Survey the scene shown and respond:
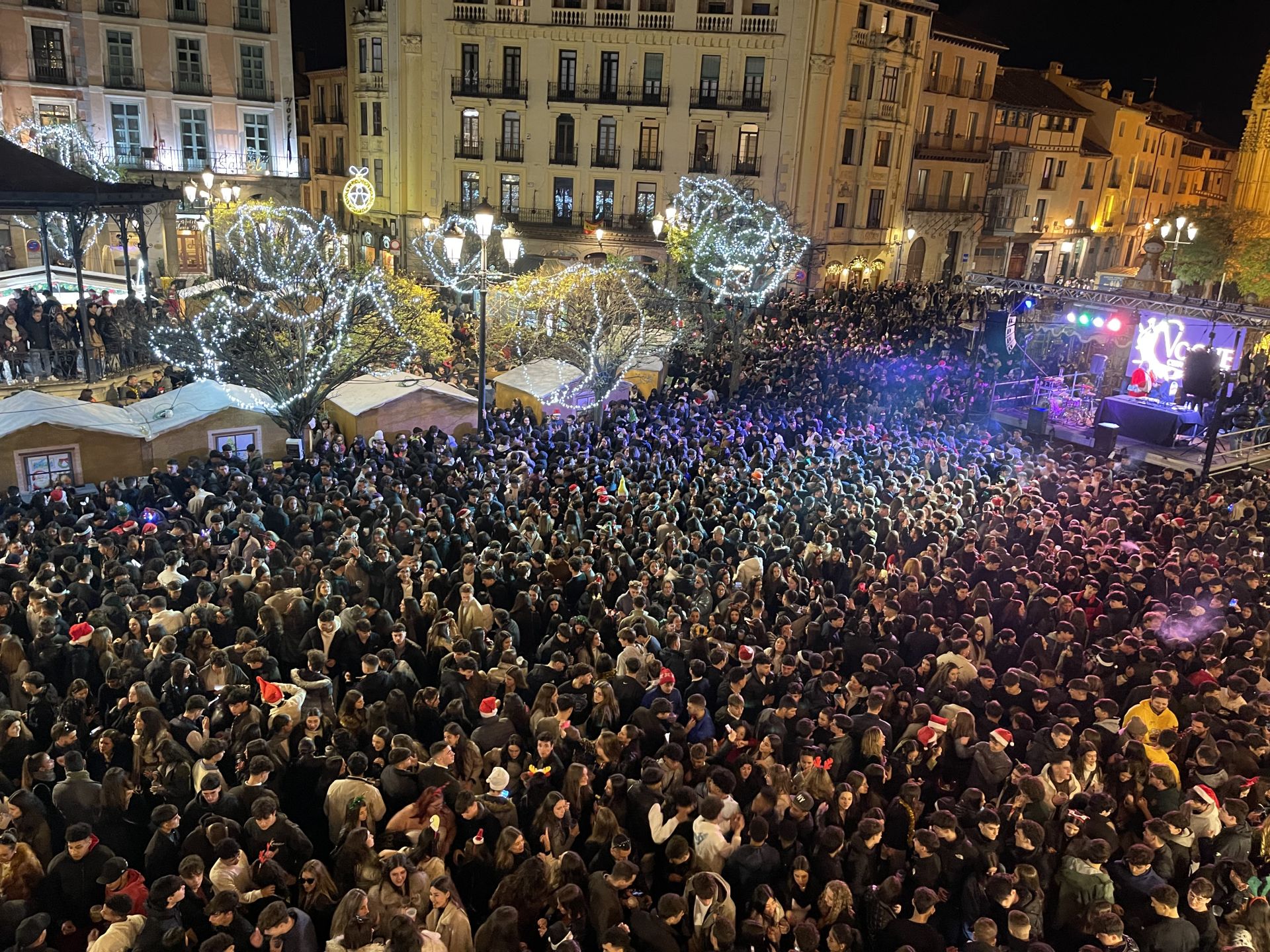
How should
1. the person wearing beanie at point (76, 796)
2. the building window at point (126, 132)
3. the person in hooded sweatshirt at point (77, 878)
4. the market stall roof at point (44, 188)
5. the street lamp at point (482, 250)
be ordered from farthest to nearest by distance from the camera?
the building window at point (126, 132) < the market stall roof at point (44, 188) < the street lamp at point (482, 250) < the person wearing beanie at point (76, 796) < the person in hooded sweatshirt at point (77, 878)

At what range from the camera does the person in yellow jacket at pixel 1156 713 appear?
7980mm

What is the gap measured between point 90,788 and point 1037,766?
681cm

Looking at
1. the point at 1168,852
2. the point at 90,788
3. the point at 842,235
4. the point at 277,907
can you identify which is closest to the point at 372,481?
the point at 90,788

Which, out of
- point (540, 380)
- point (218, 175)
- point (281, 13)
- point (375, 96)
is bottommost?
point (540, 380)

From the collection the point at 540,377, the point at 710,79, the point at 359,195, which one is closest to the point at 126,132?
the point at 359,195

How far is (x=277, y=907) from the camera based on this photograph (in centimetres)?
495

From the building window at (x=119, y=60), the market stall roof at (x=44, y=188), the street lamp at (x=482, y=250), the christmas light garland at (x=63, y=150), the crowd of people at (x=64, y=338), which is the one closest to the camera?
the street lamp at (x=482, y=250)

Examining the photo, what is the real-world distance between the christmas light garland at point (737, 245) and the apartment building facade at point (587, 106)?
7.38 metres

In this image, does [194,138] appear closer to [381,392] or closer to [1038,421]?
[381,392]

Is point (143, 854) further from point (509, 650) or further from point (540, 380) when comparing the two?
point (540, 380)

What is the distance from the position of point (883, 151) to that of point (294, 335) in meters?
32.4

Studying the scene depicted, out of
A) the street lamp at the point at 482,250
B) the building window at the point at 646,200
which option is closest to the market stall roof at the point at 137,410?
the street lamp at the point at 482,250

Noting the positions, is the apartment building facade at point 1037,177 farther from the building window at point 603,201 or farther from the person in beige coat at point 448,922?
the person in beige coat at point 448,922

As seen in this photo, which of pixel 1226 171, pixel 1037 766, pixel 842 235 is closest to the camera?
pixel 1037 766
